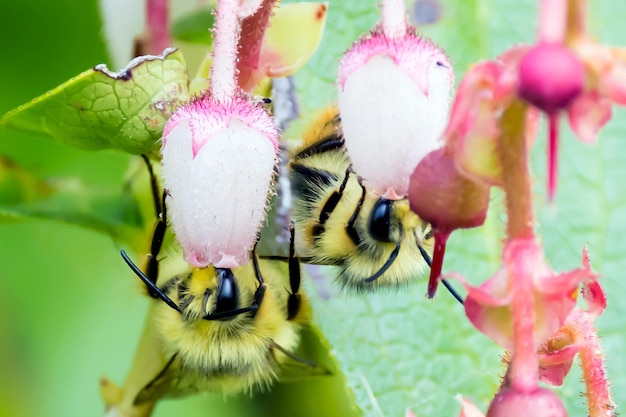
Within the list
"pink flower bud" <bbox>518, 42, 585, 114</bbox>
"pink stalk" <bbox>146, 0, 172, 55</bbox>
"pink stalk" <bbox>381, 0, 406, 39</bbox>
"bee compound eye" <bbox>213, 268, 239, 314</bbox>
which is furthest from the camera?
"pink stalk" <bbox>146, 0, 172, 55</bbox>

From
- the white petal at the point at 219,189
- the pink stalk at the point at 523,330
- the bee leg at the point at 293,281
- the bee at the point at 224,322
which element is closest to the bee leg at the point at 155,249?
the bee at the point at 224,322

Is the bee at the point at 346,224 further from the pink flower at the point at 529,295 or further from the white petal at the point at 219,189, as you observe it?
the pink flower at the point at 529,295

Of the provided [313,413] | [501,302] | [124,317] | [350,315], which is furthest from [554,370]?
[124,317]

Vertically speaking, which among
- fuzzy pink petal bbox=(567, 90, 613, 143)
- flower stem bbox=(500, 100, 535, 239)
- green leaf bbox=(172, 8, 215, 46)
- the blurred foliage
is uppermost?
green leaf bbox=(172, 8, 215, 46)

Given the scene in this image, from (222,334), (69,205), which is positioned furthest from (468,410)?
(69,205)

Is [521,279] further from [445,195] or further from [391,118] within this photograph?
[391,118]

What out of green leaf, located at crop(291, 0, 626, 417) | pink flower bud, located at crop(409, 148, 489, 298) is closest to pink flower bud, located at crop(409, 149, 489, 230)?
pink flower bud, located at crop(409, 148, 489, 298)

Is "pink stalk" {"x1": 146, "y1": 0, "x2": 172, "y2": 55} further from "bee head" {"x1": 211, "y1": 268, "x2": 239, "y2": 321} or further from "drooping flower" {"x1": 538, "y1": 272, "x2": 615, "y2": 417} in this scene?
"drooping flower" {"x1": 538, "y1": 272, "x2": 615, "y2": 417}
